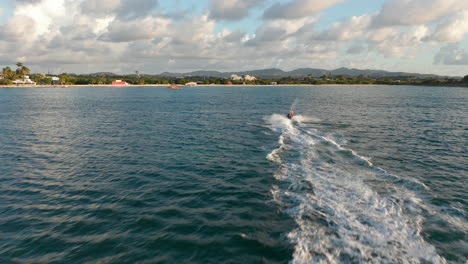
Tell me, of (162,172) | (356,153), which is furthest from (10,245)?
(356,153)

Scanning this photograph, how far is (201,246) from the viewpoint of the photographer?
13.5 metres

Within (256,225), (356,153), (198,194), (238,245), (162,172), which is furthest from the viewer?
(356,153)

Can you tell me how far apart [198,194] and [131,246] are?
6766 millimetres

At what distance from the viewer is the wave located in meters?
12.5

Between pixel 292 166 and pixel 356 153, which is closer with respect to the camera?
pixel 292 166

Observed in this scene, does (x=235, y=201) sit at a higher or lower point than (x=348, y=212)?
lower

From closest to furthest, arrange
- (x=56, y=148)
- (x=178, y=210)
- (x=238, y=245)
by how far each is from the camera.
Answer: (x=238, y=245)
(x=178, y=210)
(x=56, y=148)

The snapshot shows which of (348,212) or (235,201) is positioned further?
(235,201)

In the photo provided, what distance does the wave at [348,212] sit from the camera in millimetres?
12500

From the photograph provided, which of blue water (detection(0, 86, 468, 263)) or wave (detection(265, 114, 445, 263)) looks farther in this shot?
blue water (detection(0, 86, 468, 263))

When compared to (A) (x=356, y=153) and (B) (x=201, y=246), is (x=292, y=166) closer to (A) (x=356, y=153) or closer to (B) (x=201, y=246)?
(A) (x=356, y=153)

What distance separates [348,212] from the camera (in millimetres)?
16188

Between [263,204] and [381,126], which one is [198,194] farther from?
[381,126]

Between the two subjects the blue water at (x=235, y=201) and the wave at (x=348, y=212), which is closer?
the wave at (x=348, y=212)
